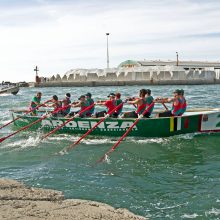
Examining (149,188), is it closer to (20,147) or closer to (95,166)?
(95,166)

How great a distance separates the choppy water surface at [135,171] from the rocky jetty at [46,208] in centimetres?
97

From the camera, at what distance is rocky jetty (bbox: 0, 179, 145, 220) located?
21.3 ft

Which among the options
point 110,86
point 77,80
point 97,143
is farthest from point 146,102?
point 77,80

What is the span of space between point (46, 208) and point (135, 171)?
4674 mm

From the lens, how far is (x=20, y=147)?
1540 centimetres

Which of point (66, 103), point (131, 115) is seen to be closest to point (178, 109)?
point (131, 115)

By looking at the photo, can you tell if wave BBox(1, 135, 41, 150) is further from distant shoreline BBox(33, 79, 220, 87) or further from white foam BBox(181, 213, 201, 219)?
distant shoreline BBox(33, 79, 220, 87)

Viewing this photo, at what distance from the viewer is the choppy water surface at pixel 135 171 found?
8.43 metres

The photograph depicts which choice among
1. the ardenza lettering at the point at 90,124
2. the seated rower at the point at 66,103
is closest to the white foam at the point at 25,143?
the ardenza lettering at the point at 90,124

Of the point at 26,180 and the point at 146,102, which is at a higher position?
the point at 146,102

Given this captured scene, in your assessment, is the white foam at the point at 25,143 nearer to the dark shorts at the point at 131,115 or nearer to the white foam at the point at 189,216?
the dark shorts at the point at 131,115

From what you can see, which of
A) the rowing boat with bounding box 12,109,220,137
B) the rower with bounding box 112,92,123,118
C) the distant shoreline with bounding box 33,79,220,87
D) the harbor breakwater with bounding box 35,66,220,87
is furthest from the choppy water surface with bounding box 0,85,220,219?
the harbor breakwater with bounding box 35,66,220,87

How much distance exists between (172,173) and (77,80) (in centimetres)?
7599

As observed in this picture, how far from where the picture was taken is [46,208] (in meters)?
6.84
